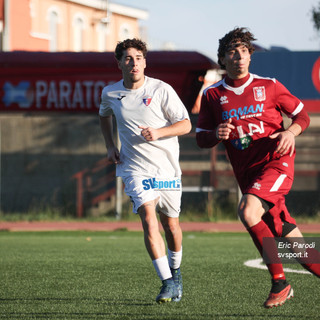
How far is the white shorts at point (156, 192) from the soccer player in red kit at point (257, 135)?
0.66 meters

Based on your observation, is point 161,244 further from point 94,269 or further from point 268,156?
point 94,269

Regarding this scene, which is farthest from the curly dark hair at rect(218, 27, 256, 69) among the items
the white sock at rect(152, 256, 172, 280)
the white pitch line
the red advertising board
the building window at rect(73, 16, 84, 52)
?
the building window at rect(73, 16, 84, 52)

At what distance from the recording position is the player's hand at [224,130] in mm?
5961

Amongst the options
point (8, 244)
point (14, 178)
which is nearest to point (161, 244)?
point (8, 244)

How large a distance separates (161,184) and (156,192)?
0.08m

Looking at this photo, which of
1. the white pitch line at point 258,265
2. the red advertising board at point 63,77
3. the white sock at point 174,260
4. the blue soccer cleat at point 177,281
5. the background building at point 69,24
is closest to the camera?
the blue soccer cleat at point 177,281

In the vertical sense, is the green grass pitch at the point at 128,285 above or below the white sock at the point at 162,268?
below

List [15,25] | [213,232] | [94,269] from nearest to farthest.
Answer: [94,269]
[213,232]
[15,25]

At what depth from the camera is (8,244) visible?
1247cm

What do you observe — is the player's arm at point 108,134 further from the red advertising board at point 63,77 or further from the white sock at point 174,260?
the red advertising board at point 63,77

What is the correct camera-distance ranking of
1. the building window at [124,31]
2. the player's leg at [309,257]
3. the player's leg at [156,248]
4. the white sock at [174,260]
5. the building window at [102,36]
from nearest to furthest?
the player's leg at [309,257]
the player's leg at [156,248]
the white sock at [174,260]
the building window at [102,36]
the building window at [124,31]

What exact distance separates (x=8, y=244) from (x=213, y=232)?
4.46 m

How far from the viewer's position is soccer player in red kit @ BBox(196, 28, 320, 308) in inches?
236

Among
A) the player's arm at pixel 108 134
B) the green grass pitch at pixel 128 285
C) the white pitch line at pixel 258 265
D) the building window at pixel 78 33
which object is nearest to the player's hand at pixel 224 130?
the player's arm at pixel 108 134
